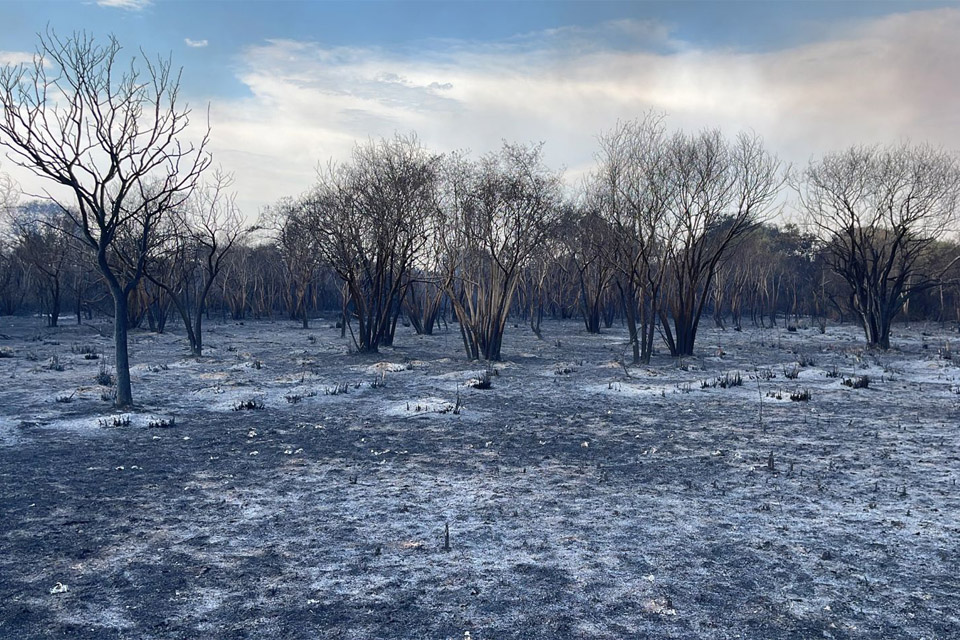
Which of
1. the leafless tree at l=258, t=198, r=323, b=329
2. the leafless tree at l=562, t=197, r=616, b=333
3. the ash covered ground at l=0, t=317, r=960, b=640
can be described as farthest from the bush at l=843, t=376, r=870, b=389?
the leafless tree at l=258, t=198, r=323, b=329

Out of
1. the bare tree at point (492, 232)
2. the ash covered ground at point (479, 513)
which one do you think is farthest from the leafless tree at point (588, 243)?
the ash covered ground at point (479, 513)

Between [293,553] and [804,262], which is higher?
[804,262]

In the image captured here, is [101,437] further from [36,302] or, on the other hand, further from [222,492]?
[36,302]

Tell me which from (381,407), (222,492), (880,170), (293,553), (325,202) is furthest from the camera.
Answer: (325,202)

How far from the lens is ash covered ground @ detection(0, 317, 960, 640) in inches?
166

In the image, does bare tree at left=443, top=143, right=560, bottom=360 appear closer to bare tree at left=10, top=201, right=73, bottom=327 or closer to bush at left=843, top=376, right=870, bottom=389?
bush at left=843, top=376, right=870, bottom=389

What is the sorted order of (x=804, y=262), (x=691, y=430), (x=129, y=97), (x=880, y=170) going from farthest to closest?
(x=804, y=262) < (x=880, y=170) < (x=129, y=97) < (x=691, y=430)

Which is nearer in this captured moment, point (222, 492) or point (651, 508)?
point (651, 508)

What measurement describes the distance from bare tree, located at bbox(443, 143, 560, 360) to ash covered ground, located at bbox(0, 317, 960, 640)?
6.39m

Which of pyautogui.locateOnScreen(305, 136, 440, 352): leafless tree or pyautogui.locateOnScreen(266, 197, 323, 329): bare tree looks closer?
pyautogui.locateOnScreen(305, 136, 440, 352): leafless tree

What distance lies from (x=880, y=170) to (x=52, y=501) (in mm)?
25421

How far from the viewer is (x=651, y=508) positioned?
6387mm

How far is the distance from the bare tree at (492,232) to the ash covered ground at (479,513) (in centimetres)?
639

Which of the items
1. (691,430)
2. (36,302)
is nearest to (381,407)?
(691,430)
